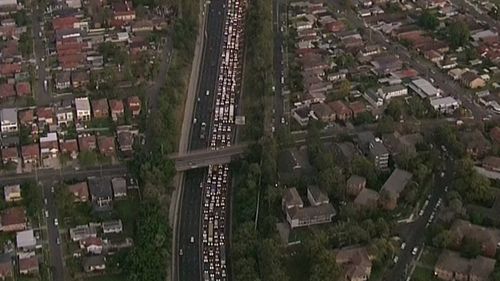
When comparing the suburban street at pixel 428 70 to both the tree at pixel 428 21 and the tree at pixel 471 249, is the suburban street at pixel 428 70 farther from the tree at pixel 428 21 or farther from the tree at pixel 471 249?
the tree at pixel 471 249

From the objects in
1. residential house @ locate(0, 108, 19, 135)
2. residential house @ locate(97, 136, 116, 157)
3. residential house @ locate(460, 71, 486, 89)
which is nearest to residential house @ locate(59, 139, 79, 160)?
residential house @ locate(97, 136, 116, 157)

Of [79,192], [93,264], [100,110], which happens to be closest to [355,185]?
[93,264]

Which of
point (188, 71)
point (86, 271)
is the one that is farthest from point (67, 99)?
point (86, 271)

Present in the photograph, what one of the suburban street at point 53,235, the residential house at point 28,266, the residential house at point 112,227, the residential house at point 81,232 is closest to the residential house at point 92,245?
the residential house at point 81,232

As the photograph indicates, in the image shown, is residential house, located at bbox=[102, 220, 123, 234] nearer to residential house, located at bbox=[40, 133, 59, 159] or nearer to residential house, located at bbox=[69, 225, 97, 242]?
residential house, located at bbox=[69, 225, 97, 242]

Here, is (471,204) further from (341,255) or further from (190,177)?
(190,177)

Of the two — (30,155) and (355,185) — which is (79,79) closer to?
(30,155)
